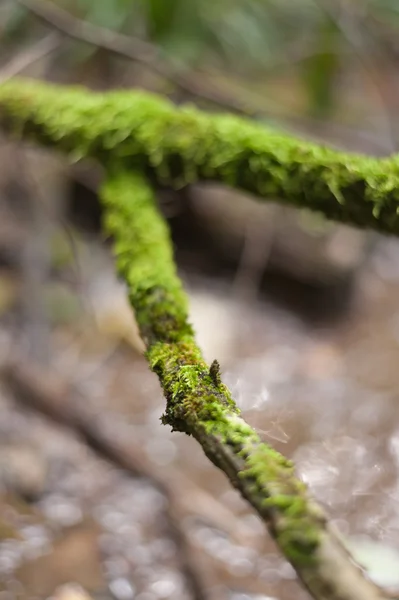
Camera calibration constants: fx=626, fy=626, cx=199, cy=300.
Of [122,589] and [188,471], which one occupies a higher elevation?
[188,471]

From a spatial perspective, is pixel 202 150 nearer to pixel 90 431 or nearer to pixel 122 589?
pixel 122 589

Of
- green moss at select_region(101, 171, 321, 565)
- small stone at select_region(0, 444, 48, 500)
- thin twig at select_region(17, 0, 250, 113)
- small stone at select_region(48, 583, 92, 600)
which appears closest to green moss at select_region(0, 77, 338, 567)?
green moss at select_region(101, 171, 321, 565)

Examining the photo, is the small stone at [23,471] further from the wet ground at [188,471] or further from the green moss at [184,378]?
the green moss at [184,378]

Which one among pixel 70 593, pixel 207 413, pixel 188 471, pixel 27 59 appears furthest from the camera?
pixel 188 471

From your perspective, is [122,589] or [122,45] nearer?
[122,589]

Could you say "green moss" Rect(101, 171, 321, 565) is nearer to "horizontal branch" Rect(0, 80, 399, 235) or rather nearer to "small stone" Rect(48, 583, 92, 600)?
"horizontal branch" Rect(0, 80, 399, 235)

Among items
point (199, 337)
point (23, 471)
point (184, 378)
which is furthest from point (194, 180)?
point (199, 337)

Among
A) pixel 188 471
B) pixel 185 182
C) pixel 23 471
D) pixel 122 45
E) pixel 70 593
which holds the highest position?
pixel 122 45

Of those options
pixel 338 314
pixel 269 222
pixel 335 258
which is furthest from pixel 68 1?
pixel 338 314

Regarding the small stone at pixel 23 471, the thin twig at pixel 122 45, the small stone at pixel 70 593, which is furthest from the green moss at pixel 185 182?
the small stone at pixel 23 471
